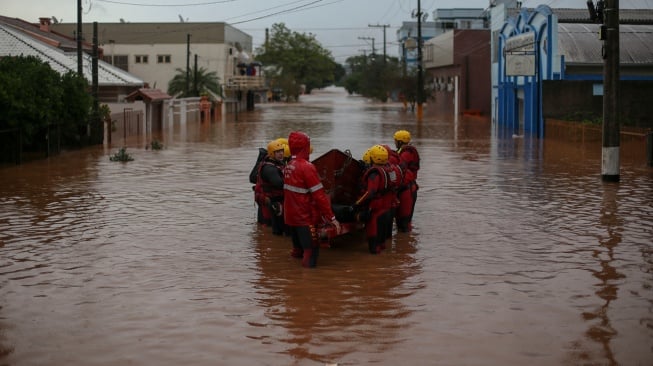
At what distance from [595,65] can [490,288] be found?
106ft

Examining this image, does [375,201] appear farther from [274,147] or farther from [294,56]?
[294,56]

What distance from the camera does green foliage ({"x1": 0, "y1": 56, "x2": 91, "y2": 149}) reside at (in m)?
23.9

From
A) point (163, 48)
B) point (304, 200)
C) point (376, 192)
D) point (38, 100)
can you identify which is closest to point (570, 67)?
point (38, 100)

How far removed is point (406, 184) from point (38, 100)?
51.1 ft

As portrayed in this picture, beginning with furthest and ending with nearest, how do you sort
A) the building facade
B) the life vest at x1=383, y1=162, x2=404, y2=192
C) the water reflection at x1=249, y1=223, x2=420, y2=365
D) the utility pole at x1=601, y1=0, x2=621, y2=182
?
the building facade → the utility pole at x1=601, y1=0, x2=621, y2=182 → the life vest at x1=383, y1=162, x2=404, y2=192 → the water reflection at x1=249, y1=223, x2=420, y2=365

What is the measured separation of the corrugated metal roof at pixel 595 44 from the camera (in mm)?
39656

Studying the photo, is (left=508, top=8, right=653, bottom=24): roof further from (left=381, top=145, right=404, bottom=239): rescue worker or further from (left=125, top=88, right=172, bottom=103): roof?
(left=381, top=145, right=404, bottom=239): rescue worker

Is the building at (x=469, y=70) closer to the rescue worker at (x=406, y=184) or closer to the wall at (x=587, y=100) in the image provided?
the wall at (x=587, y=100)

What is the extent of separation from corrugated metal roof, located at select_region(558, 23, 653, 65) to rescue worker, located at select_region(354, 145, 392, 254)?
30.0 metres

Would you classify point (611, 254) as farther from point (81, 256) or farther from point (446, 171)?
point (446, 171)

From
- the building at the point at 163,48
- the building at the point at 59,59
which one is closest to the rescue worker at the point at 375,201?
the building at the point at 59,59

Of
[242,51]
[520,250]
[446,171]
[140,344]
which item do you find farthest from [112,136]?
[242,51]

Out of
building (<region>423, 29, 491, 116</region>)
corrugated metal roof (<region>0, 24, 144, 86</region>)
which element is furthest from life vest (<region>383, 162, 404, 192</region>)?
building (<region>423, 29, 491, 116</region>)

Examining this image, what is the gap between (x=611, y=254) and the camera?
449 inches
